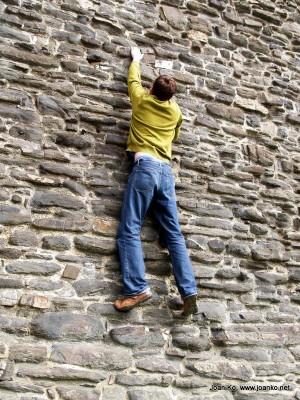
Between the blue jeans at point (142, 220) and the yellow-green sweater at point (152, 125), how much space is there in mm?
119

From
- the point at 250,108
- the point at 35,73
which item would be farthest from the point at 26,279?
the point at 250,108

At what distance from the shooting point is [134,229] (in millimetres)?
3682

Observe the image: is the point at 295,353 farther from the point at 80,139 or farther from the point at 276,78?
the point at 276,78

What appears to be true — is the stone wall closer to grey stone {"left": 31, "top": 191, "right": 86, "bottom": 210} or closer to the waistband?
grey stone {"left": 31, "top": 191, "right": 86, "bottom": 210}

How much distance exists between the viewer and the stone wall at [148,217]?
133 inches

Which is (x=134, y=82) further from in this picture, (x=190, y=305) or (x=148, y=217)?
(x=190, y=305)

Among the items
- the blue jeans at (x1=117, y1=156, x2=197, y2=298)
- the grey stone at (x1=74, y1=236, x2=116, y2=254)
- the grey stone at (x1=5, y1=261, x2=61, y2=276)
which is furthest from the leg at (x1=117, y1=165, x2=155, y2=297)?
the grey stone at (x1=5, y1=261, x2=61, y2=276)

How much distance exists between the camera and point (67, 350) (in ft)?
10.8

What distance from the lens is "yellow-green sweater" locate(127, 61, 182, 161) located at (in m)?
3.90

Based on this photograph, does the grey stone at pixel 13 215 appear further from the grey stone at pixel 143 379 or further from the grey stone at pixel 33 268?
the grey stone at pixel 143 379

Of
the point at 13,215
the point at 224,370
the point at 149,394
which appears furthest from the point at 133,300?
the point at 13,215

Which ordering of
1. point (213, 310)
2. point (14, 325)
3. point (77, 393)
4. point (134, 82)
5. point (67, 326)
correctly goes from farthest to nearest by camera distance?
point (134, 82), point (213, 310), point (67, 326), point (14, 325), point (77, 393)

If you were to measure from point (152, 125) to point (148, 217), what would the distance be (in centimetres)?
77

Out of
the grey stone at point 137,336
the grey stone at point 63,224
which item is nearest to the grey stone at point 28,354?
the grey stone at point 137,336
